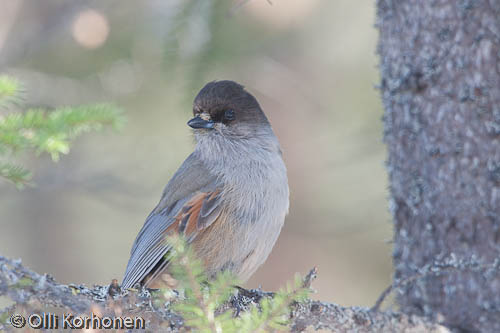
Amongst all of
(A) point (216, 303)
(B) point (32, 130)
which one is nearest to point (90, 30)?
(B) point (32, 130)

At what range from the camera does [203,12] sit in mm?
4434

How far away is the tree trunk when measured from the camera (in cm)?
312

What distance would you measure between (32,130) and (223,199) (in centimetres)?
139

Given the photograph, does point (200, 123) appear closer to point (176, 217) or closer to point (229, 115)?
point (229, 115)

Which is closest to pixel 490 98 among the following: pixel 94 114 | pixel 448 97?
pixel 448 97

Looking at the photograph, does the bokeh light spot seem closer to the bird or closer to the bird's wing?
the bird

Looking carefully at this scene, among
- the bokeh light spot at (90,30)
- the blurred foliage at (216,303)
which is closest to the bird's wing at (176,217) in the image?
the blurred foliage at (216,303)

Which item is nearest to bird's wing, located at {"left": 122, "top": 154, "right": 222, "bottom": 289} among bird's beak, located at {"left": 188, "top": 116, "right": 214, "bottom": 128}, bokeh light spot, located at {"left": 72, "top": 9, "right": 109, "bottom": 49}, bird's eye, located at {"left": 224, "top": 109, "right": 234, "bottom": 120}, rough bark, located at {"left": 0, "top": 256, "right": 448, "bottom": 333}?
bird's beak, located at {"left": 188, "top": 116, "right": 214, "bottom": 128}

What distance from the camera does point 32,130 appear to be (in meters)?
2.43

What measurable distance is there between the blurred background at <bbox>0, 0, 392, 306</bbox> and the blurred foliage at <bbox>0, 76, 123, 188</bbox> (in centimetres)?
200

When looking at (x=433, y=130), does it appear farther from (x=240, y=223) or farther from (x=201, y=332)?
(x=201, y=332)

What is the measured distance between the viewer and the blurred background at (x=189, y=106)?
527 cm

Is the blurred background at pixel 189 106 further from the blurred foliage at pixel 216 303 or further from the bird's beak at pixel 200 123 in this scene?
the blurred foliage at pixel 216 303

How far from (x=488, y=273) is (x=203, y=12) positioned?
2665 millimetres
